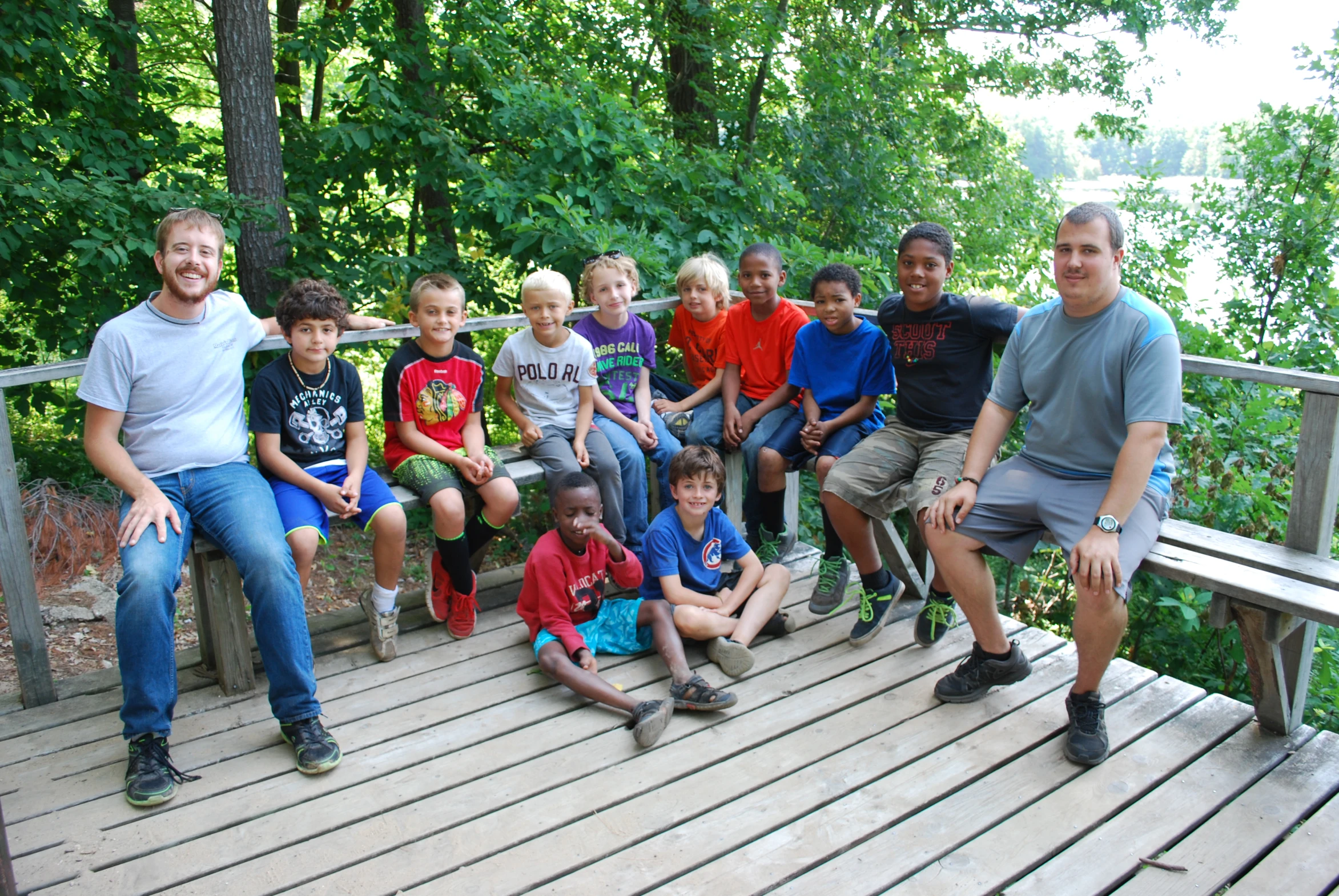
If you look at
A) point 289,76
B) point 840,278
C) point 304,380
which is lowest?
point 304,380

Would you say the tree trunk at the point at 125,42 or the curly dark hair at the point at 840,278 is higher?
the tree trunk at the point at 125,42

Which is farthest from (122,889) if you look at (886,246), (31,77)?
(886,246)

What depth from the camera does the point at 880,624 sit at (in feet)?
10.9

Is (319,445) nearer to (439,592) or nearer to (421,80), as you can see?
(439,592)

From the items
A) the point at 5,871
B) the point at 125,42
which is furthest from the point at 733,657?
the point at 125,42

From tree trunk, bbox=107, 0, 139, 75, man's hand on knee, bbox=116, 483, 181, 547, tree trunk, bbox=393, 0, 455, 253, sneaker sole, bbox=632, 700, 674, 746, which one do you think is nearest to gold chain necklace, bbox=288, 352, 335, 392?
man's hand on knee, bbox=116, 483, 181, 547

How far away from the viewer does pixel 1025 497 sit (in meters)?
2.74

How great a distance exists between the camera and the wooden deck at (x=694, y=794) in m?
2.19

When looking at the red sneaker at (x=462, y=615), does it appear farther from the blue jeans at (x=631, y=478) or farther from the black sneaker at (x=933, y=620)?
the black sneaker at (x=933, y=620)

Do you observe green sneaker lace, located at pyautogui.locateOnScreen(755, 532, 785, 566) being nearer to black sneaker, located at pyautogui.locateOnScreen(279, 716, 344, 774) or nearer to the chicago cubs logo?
the chicago cubs logo

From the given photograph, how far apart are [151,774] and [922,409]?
252cm

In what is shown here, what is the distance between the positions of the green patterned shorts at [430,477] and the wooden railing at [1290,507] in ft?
1.99

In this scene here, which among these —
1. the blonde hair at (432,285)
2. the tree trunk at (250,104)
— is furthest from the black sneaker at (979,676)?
the tree trunk at (250,104)

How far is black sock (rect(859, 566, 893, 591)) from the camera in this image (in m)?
3.35
